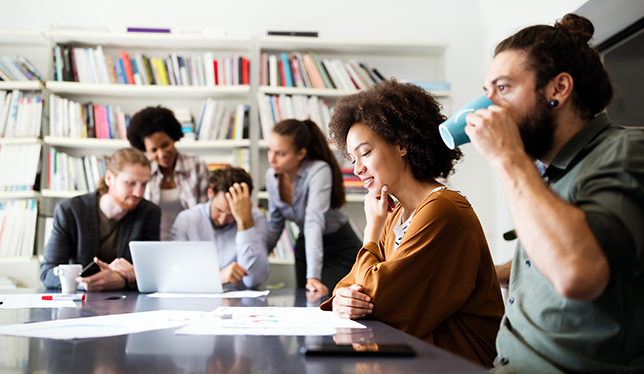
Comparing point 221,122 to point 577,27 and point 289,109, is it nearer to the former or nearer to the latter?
point 289,109

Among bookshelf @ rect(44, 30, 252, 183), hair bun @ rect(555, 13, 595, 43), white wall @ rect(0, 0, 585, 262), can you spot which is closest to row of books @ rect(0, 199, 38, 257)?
bookshelf @ rect(44, 30, 252, 183)

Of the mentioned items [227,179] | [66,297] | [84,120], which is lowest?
[66,297]

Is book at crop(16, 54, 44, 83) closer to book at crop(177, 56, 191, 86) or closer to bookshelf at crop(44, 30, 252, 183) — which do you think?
bookshelf at crop(44, 30, 252, 183)

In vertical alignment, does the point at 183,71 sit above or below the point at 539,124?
above

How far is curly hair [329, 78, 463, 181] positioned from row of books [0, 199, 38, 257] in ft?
8.38

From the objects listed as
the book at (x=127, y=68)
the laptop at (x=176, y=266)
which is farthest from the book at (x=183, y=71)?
the laptop at (x=176, y=266)

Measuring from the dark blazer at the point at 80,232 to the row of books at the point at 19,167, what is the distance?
0.96m

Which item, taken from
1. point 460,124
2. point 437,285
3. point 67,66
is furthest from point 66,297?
point 67,66

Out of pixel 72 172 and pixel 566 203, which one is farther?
pixel 72 172

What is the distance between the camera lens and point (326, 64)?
129 inches

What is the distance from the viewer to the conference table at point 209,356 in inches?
23.6

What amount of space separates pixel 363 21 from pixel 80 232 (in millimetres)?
2459

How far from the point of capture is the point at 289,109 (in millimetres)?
3215

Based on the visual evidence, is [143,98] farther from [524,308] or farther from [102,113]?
[524,308]
